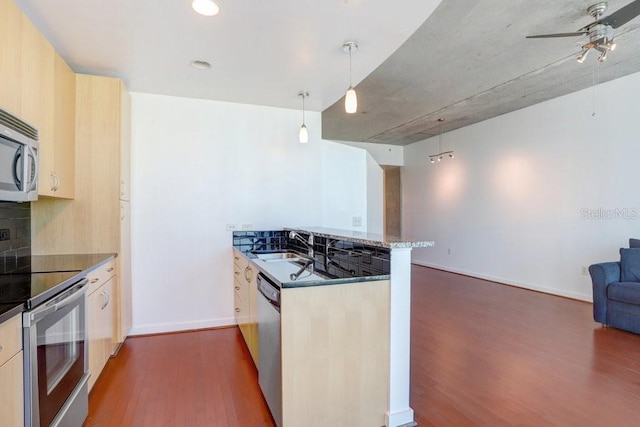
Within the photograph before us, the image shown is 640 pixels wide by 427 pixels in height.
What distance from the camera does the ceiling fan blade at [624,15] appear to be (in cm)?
225

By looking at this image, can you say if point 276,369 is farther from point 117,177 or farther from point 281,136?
point 281,136

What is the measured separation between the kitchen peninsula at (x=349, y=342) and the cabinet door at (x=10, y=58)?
1710mm

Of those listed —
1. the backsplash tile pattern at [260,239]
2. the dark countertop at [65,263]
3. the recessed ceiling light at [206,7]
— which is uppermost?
the recessed ceiling light at [206,7]

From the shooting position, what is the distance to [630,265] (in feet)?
12.0

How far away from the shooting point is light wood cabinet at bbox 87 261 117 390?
2223 millimetres

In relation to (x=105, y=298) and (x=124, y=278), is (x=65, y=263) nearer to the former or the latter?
(x=105, y=298)

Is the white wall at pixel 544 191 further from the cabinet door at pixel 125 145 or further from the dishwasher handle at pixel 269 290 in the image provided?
the cabinet door at pixel 125 145

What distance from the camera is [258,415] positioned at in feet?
6.92

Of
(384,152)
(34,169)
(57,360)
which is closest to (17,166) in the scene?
(34,169)

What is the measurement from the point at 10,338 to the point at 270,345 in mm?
1203

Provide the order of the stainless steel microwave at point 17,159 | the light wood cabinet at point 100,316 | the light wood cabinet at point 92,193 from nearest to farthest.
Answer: the stainless steel microwave at point 17,159 → the light wood cabinet at point 100,316 → the light wood cabinet at point 92,193

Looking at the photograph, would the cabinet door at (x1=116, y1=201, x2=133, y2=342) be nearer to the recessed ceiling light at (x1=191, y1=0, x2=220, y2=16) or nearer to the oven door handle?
the oven door handle

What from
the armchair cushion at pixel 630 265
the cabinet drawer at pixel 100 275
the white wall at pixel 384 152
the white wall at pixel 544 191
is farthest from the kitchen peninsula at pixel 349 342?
the white wall at pixel 384 152

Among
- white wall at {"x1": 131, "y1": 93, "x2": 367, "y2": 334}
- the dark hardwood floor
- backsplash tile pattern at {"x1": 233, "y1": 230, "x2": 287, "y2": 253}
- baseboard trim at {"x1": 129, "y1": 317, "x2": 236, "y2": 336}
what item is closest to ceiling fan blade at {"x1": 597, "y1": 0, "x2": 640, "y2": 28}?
the dark hardwood floor
